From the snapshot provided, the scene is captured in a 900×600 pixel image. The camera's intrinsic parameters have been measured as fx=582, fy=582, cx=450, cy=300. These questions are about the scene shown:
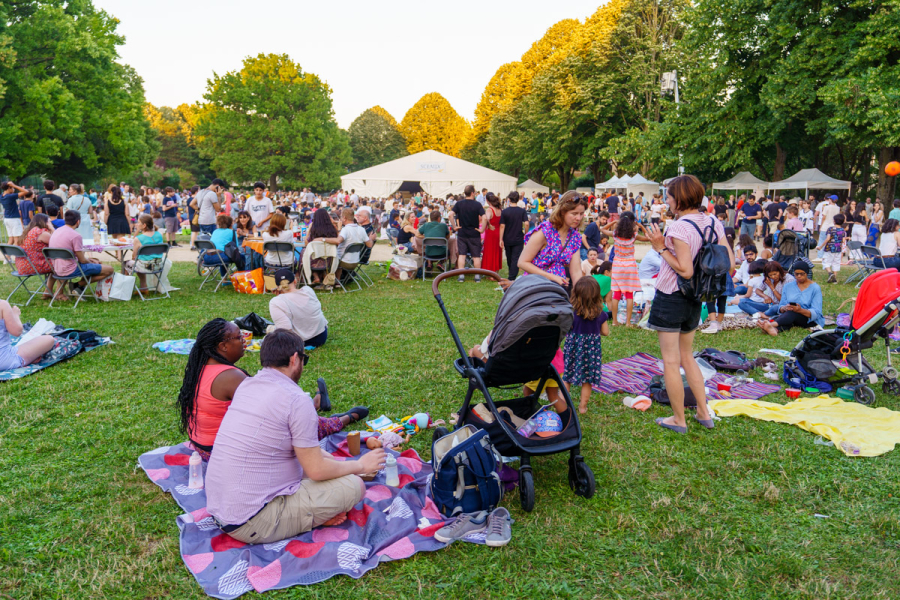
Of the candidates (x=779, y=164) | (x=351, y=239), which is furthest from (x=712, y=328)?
(x=779, y=164)

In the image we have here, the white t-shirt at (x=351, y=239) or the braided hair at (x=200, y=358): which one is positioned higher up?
the white t-shirt at (x=351, y=239)

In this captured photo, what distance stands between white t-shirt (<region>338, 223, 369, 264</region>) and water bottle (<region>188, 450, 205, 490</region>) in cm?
698

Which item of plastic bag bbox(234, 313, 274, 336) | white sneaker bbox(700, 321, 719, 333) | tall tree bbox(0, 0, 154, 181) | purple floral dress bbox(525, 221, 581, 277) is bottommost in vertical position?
white sneaker bbox(700, 321, 719, 333)

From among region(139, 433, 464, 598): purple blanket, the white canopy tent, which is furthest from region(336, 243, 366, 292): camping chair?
the white canopy tent

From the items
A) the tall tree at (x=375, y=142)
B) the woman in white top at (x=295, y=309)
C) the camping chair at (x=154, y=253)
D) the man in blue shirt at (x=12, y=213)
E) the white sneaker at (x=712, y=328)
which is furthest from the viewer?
the tall tree at (x=375, y=142)

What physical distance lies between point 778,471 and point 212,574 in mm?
3589

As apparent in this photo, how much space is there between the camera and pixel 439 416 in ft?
16.0

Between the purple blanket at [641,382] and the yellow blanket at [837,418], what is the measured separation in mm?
328

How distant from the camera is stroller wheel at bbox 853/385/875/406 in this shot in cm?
523

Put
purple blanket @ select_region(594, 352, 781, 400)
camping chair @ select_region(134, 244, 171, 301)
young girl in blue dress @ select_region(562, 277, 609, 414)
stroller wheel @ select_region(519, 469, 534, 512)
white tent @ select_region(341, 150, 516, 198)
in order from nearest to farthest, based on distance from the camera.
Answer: stroller wheel @ select_region(519, 469, 534, 512) → young girl in blue dress @ select_region(562, 277, 609, 414) → purple blanket @ select_region(594, 352, 781, 400) → camping chair @ select_region(134, 244, 171, 301) → white tent @ select_region(341, 150, 516, 198)

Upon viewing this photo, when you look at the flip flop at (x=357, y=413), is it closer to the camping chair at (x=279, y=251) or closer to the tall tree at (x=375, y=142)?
the camping chair at (x=279, y=251)

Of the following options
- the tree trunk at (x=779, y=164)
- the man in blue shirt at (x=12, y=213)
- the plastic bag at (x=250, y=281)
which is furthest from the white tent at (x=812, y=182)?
the man in blue shirt at (x=12, y=213)

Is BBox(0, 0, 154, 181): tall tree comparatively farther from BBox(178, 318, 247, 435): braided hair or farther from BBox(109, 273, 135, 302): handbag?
BBox(178, 318, 247, 435): braided hair

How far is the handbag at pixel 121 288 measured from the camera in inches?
360
